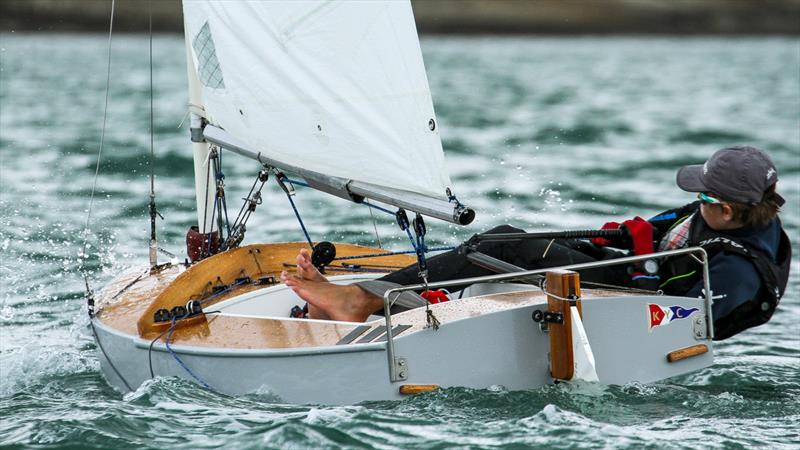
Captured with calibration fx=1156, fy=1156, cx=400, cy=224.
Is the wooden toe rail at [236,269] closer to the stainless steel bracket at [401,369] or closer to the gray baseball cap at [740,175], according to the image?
the stainless steel bracket at [401,369]

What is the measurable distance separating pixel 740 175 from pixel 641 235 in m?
0.50

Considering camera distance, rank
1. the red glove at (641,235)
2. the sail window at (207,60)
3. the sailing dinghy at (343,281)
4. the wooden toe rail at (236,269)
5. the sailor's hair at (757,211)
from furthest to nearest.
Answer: the sail window at (207,60) < the wooden toe rail at (236,269) < the red glove at (641,235) < the sailor's hair at (757,211) < the sailing dinghy at (343,281)

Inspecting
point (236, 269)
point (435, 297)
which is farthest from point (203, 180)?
point (435, 297)

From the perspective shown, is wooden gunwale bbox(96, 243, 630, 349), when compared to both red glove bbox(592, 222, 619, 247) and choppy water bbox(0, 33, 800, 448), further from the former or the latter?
red glove bbox(592, 222, 619, 247)

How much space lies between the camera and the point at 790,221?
10.8 metres

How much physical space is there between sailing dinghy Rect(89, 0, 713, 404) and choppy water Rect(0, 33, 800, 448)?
0.12 m

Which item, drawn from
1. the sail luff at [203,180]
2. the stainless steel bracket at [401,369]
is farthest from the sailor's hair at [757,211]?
the sail luff at [203,180]

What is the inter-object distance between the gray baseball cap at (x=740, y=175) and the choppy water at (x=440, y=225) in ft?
2.88

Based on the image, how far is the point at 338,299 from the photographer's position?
5.20 metres

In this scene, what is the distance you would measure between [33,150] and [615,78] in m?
21.0

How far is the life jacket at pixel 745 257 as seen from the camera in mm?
4891

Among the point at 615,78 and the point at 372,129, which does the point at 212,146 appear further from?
the point at 615,78

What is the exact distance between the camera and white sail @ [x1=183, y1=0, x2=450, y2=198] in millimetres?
5168

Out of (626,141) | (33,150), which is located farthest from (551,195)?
(33,150)
